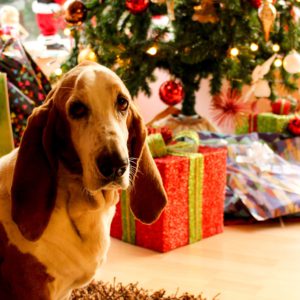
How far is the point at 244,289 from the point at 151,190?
1.94ft

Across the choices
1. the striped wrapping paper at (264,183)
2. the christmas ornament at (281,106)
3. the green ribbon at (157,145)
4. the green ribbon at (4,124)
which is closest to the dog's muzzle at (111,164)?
the green ribbon at (4,124)

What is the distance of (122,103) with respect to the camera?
3.01 feet

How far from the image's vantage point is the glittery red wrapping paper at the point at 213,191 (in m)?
1.88

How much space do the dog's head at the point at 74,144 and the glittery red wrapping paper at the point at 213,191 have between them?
38.2 inches

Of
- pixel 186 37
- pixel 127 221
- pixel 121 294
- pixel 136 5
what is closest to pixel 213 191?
pixel 127 221

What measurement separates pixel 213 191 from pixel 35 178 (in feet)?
3.66

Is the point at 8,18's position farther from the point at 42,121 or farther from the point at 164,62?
the point at 42,121

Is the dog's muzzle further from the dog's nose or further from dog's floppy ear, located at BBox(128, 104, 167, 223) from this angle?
dog's floppy ear, located at BBox(128, 104, 167, 223)

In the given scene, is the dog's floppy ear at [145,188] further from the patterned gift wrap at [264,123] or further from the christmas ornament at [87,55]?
the patterned gift wrap at [264,123]

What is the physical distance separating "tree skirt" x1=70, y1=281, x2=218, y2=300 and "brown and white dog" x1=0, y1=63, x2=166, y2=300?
390 mm

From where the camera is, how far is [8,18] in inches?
97.6

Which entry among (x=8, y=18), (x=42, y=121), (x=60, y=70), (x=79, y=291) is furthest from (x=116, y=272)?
(x=8, y=18)

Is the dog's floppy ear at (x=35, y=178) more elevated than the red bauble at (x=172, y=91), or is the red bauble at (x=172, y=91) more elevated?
the dog's floppy ear at (x=35, y=178)

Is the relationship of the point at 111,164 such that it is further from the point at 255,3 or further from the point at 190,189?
the point at 255,3
